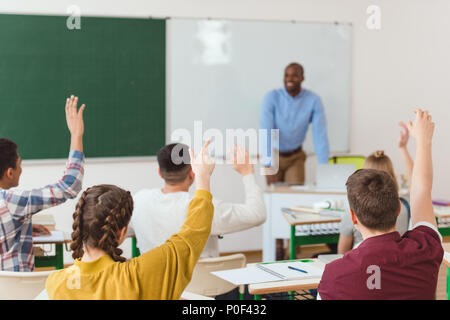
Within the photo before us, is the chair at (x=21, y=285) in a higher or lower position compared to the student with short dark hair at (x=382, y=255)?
lower

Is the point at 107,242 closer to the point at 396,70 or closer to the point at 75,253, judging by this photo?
the point at 75,253

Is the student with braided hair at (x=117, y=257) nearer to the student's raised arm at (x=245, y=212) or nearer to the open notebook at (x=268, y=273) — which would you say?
the student's raised arm at (x=245, y=212)

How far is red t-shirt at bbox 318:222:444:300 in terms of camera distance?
145cm

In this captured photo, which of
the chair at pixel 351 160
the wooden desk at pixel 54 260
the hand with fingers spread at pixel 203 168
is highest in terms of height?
the hand with fingers spread at pixel 203 168

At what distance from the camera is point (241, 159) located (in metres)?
1.79

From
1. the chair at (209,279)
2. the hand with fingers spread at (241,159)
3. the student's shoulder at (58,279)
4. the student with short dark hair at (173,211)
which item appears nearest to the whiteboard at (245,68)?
the student with short dark hair at (173,211)

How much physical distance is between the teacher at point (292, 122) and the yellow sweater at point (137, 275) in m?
3.75

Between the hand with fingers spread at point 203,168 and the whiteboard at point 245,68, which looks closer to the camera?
the hand with fingers spread at point 203,168

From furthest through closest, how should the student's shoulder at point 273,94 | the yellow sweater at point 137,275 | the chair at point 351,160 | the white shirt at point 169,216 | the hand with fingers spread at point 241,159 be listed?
the student's shoulder at point 273,94 → the chair at point 351,160 → the white shirt at point 169,216 → the hand with fingers spread at point 241,159 → the yellow sweater at point 137,275

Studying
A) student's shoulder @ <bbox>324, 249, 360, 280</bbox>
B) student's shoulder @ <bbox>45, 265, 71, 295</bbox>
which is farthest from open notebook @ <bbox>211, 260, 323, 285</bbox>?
student's shoulder @ <bbox>45, 265, 71, 295</bbox>

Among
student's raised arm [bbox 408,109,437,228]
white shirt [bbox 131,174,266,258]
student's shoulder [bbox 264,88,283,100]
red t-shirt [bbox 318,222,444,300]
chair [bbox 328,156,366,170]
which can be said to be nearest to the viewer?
red t-shirt [bbox 318,222,444,300]

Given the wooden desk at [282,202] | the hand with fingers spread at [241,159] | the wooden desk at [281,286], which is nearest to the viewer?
the hand with fingers spread at [241,159]

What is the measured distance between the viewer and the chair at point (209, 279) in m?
2.26

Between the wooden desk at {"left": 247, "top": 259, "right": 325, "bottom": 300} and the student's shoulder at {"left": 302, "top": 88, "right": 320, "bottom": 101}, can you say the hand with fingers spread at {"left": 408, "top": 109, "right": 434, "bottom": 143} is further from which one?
Result: the student's shoulder at {"left": 302, "top": 88, "right": 320, "bottom": 101}
